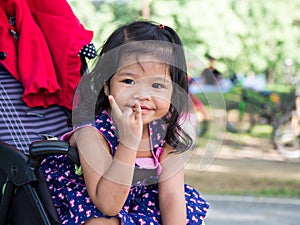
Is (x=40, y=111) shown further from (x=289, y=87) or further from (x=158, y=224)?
(x=289, y=87)

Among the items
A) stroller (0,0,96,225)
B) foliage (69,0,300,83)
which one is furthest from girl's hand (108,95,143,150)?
foliage (69,0,300,83)

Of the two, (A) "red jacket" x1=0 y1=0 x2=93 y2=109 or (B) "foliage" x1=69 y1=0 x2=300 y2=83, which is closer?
(A) "red jacket" x1=0 y1=0 x2=93 y2=109

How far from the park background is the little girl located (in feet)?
22.0

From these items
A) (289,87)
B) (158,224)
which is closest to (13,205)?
(158,224)

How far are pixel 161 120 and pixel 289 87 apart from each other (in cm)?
1015

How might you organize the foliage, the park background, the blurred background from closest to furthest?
the blurred background
the park background
the foliage

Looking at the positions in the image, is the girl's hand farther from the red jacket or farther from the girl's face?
the red jacket

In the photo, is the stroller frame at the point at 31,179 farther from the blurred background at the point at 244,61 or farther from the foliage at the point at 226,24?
the foliage at the point at 226,24

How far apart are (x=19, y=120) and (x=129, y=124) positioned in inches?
31.8

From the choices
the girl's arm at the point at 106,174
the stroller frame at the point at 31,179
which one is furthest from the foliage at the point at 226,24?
the girl's arm at the point at 106,174

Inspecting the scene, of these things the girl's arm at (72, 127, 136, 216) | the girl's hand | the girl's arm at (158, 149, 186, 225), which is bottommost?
the girl's arm at (158, 149, 186, 225)

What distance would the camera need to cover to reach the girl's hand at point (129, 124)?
2406 millimetres

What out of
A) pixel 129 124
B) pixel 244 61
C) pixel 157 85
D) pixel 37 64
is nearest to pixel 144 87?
pixel 157 85

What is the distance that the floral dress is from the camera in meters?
2.54
